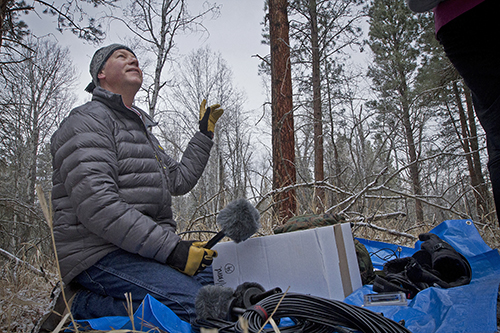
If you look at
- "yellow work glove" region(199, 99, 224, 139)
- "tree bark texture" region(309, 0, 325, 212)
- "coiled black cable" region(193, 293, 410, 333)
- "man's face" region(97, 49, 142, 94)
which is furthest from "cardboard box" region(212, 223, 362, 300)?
"tree bark texture" region(309, 0, 325, 212)

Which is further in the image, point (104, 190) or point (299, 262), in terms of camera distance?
point (299, 262)

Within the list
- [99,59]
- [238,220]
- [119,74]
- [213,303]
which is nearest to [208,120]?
[119,74]

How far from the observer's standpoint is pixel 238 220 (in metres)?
1.76

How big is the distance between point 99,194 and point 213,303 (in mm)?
820

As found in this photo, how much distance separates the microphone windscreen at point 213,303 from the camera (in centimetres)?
135

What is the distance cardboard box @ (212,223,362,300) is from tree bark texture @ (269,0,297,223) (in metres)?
2.76

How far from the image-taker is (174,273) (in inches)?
66.3

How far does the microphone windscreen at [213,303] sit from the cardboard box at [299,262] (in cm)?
58

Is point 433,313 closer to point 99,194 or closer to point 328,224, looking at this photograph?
point 328,224

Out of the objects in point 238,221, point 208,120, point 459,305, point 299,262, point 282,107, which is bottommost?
point 459,305

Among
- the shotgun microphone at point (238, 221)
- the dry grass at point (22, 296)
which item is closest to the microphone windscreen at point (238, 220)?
the shotgun microphone at point (238, 221)

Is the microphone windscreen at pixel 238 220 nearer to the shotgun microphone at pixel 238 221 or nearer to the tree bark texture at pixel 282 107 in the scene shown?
the shotgun microphone at pixel 238 221

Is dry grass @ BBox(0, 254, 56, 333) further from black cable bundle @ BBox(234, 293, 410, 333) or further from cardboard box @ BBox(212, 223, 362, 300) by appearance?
cardboard box @ BBox(212, 223, 362, 300)

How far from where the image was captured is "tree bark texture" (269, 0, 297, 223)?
16.0 feet
